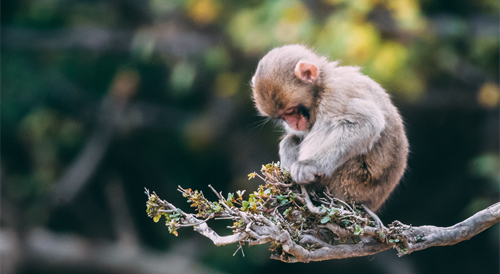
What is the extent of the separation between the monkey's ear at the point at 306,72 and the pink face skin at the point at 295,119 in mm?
207

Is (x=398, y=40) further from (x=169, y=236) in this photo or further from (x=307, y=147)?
(x=169, y=236)

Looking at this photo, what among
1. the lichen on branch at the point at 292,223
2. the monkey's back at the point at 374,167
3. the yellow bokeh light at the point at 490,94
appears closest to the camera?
the lichen on branch at the point at 292,223

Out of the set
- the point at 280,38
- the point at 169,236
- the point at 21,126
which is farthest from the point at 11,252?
the point at 280,38

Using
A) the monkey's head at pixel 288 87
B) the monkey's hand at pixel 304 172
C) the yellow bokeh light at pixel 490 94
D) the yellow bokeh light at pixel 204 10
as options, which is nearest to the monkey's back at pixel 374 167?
the monkey's hand at pixel 304 172

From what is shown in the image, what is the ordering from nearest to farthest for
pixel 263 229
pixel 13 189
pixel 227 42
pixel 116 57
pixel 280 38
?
pixel 263 229, pixel 280 38, pixel 227 42, pixel 116 57, pixel 13 189

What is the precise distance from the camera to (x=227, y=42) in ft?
24.4

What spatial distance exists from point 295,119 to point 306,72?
31 cm

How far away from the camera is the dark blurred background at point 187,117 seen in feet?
21.5

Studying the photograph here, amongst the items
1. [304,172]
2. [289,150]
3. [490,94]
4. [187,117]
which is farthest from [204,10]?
[304,172]

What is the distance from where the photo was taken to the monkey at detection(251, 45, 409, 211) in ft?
9.08

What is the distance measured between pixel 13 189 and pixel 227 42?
17.0 ft

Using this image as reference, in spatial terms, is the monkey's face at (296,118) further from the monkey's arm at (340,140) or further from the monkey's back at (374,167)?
the monkey's back at (374,167)

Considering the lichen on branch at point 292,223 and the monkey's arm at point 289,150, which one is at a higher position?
the monkey's arm at point 289,150

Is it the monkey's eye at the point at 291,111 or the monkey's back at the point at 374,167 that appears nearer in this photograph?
the monkey's back at the point at 374,167
